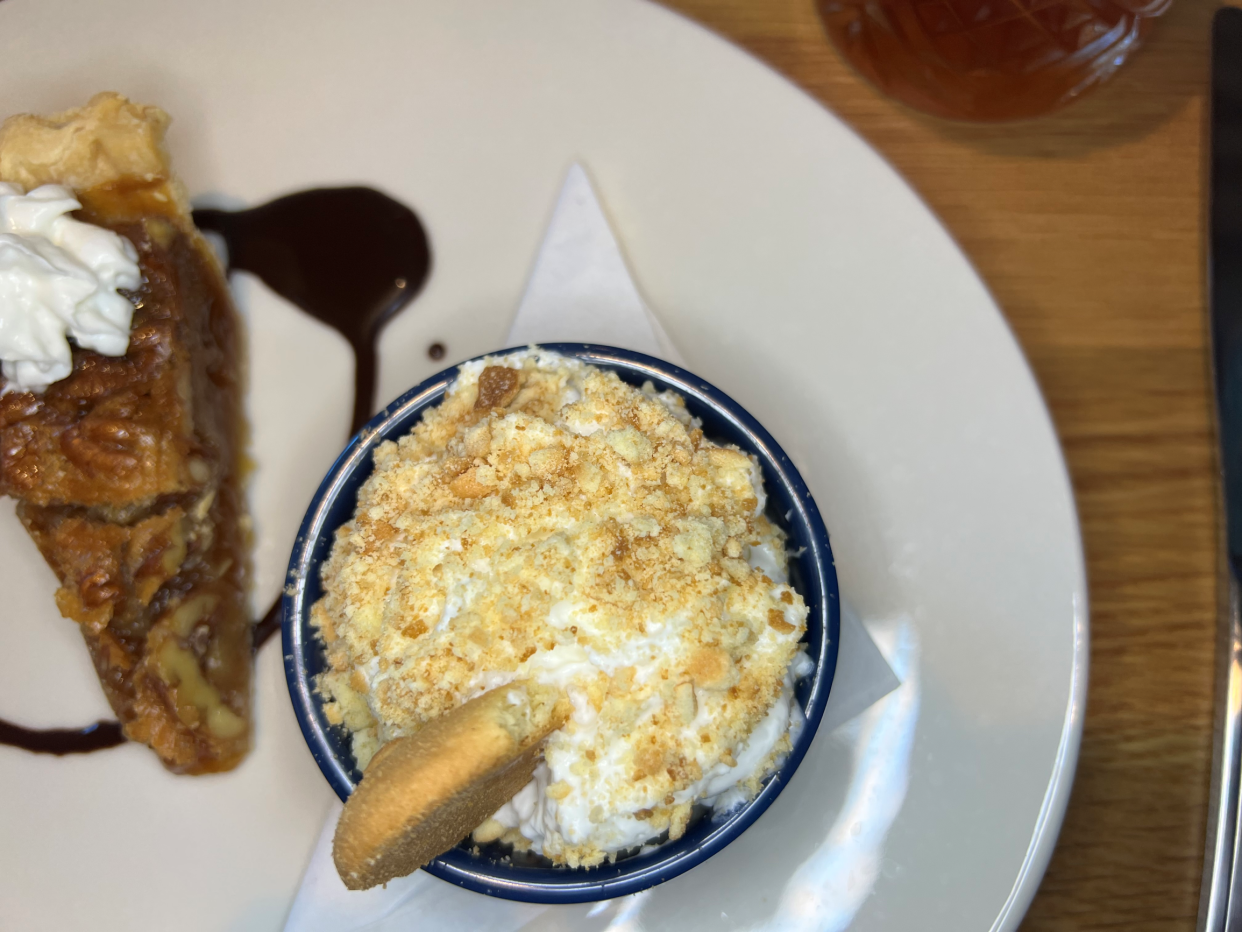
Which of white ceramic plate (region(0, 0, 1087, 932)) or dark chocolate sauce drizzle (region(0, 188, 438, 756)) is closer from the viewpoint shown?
white ceramic plate (region(0, 0, 1087, 932))

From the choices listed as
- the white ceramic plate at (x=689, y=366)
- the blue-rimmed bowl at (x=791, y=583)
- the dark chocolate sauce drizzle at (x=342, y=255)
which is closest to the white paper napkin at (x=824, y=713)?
the white ceramic plate at (x=689, y=366)

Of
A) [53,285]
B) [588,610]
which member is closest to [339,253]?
[53,285]

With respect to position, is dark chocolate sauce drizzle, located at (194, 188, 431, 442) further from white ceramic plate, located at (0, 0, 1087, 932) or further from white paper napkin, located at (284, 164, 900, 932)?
white paper napkin, located at (284, 164, 900, 932)

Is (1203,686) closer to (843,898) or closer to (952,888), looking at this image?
(952,888)

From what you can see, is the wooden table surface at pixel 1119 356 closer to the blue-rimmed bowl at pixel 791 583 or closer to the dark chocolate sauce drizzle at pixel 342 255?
the blue-rimmed bowl at pixel 791 583

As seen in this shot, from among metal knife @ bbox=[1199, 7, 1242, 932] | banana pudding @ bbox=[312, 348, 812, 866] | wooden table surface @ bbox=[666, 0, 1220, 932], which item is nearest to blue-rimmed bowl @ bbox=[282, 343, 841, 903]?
banana pudding @ bbox=[312, 348, 812, 866]

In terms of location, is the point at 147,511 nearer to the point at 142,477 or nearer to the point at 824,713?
the point at 142,477
